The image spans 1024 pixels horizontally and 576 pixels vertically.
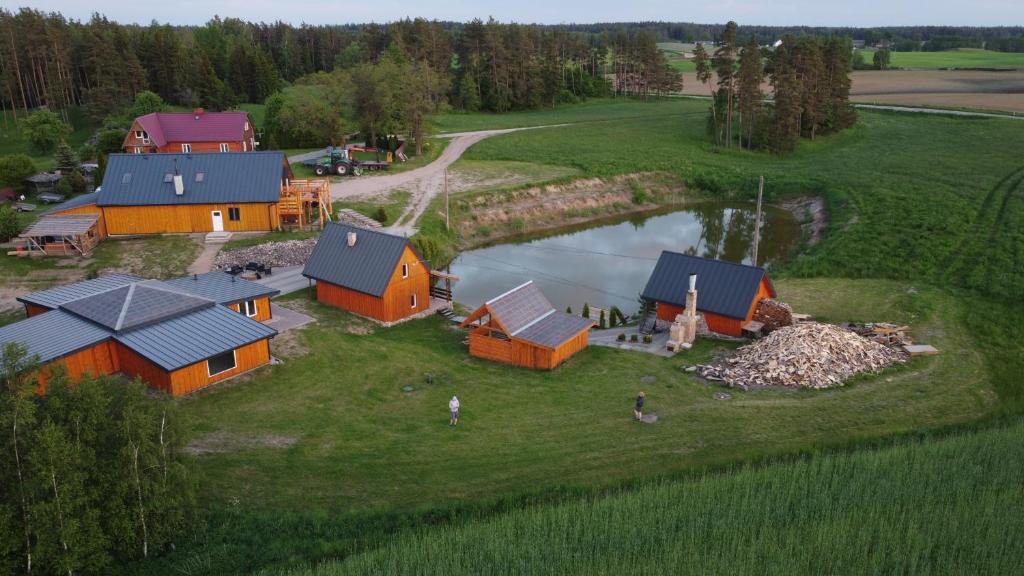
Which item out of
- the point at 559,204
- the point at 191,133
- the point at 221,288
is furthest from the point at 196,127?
the point at 221,288

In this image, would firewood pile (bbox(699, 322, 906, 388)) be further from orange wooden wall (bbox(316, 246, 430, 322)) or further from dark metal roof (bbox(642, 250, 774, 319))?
orange wooden wall (bbox(316, 246, 430, 322))

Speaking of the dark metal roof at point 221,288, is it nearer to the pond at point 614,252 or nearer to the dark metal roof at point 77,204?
the pond at point 614,252

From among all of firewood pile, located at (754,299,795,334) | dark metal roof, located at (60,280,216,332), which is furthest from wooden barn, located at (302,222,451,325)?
firewood pile, located at (754,299,795,334)

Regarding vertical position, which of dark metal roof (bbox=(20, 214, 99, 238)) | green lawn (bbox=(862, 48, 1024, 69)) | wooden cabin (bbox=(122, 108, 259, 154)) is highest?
green lawn (bbox=(862, 48, 1024, 69))

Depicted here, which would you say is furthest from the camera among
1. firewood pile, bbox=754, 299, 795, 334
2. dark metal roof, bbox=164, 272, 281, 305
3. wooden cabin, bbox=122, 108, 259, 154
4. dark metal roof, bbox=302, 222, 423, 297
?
wooden cabin, bbox=122, 108, 259, 154

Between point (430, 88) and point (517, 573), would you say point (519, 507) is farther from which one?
point (430, 88)

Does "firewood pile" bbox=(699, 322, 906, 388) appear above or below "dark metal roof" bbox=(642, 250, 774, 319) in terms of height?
below

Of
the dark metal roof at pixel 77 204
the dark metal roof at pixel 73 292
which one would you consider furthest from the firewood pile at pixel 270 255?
the dark metal roof at pixel 73 292
